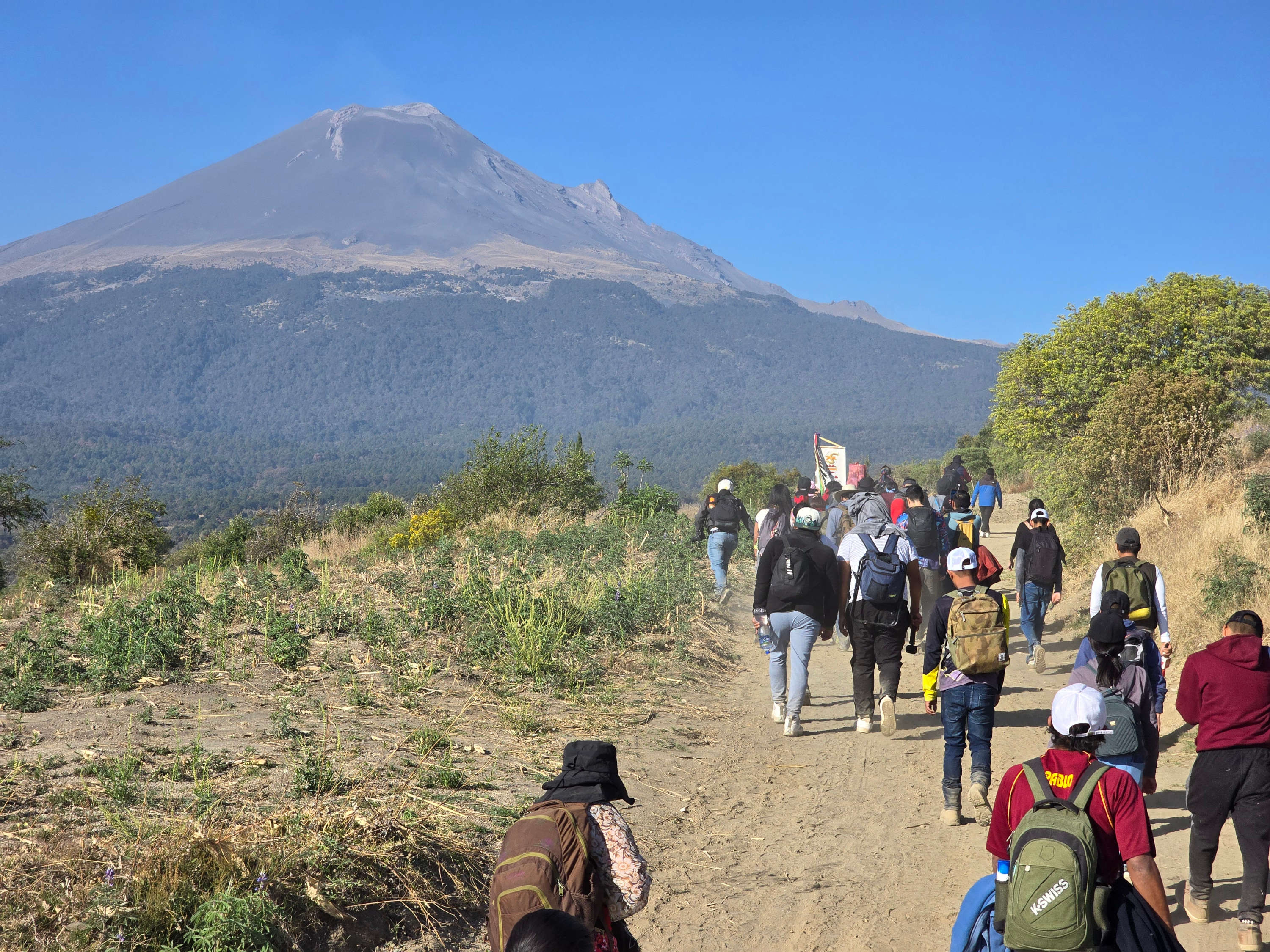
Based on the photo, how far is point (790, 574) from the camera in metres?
7.71

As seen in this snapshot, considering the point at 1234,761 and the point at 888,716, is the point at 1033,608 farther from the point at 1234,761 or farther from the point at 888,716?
the point at 1234,761

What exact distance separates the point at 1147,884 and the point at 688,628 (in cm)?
814

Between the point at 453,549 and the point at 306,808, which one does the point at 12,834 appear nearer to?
the point at 306,808

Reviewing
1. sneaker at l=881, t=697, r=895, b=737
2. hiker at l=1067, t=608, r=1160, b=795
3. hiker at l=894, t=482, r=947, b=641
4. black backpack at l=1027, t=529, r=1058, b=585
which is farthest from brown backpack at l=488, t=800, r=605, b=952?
black backpack at l=1027, t=529, r=1058, b=585

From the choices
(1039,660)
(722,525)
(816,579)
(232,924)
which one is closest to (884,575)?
(816,579)

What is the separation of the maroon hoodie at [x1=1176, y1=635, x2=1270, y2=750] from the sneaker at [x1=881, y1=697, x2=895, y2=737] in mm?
2868

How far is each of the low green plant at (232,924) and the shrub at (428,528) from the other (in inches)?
496

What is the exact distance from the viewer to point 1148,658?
5.26 metres

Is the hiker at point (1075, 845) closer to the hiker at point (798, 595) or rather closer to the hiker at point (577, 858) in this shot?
the hiker at point (577, 858)

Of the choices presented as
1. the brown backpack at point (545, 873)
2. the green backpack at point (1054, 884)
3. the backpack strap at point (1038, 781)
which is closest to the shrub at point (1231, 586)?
the backpack strap at point (1038, 781)

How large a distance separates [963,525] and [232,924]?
323 inches

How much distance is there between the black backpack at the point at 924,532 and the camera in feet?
32.8

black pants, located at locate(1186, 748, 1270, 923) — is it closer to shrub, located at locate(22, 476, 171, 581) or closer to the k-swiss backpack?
the k-swiss backpack

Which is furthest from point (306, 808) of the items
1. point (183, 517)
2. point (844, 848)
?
point (183, 517)
